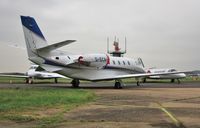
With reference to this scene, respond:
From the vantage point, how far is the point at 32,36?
105 ft

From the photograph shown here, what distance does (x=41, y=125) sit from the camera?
9.19 metres

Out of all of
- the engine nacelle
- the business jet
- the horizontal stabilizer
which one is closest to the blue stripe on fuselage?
the business jet

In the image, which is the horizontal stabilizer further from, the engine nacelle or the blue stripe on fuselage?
the engine nacelle

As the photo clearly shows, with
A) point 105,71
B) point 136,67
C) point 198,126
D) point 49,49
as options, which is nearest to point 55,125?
point 198,126

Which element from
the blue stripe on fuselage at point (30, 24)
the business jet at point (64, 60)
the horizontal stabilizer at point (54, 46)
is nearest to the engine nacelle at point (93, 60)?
the business jet at point (64, 60)

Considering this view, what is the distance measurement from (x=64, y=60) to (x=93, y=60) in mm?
2667

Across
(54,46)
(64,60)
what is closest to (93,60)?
(64,60)

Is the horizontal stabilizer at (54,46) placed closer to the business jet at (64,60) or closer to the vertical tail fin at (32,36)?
the business jet at (64,60)

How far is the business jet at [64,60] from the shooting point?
31891 mm

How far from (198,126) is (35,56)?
24137mm

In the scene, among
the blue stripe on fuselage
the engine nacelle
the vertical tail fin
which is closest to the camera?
the vertical tail fin

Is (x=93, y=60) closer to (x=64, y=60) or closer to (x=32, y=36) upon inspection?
(x=64, y=60)

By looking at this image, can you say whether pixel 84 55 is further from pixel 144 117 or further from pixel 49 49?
pixel 144 117

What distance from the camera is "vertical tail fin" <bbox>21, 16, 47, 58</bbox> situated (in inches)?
1252
